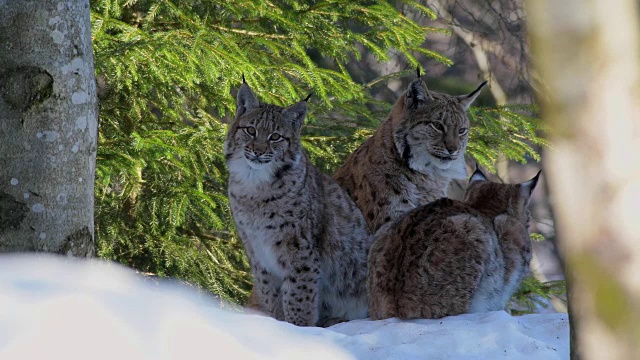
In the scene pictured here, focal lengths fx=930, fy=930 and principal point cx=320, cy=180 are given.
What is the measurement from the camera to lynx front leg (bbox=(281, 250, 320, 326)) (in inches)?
225

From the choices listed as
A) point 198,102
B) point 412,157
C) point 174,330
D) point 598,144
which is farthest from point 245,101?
point 598,144

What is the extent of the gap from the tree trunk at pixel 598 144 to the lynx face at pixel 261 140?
3.21 metres

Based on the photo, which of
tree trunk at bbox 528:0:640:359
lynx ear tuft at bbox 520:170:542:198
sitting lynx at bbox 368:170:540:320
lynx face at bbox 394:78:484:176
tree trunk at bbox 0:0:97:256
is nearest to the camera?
tree trunk at bbox 528:0:640:359

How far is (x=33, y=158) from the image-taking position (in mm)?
4145

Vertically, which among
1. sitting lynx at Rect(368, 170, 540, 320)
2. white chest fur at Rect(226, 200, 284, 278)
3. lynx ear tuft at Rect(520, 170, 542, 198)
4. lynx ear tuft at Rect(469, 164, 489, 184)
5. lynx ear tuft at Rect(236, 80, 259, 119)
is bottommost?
white chest fur at Rect(226, 200, 284, 278)

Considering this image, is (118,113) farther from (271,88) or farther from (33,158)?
(33,158)

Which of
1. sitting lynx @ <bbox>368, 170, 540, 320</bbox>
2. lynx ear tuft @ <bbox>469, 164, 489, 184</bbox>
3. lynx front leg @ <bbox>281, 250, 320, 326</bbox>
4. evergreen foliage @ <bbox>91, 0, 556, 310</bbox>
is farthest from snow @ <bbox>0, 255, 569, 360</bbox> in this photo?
evergreen foliage @ <bbox>91, 0, 556, 310</bbox>

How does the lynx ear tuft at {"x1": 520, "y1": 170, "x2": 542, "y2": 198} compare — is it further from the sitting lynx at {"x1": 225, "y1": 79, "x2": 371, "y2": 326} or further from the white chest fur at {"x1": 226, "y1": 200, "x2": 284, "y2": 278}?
the white chest fur at {"x1": 226, "y1": 200, "x2": 284, "y2": 278}

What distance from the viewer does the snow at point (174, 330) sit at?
2.92 m

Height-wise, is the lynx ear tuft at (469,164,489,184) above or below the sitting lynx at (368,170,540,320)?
above

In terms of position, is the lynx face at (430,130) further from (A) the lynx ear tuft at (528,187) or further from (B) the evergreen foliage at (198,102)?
(A) the lynx ear tuft at (528,187)

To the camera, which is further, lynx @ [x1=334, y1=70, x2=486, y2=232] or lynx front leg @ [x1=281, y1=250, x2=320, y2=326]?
lynx @ [x1=334, y1=70, x2=486, y2=232]

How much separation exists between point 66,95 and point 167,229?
3.14 metres

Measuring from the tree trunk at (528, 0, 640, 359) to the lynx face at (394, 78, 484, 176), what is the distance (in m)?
3.48
